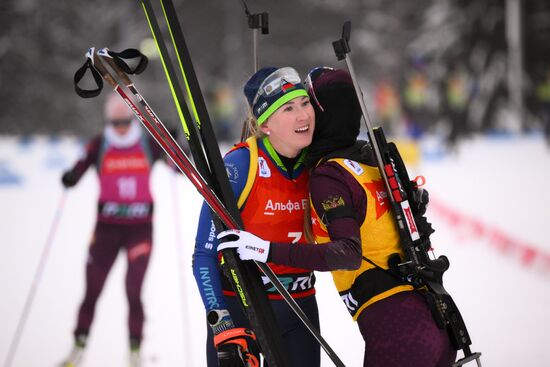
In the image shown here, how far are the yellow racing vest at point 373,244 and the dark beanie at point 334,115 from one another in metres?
0.11

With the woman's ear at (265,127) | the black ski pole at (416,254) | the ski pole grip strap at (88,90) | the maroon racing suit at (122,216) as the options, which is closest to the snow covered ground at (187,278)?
the maroon racing suit at (122,216)

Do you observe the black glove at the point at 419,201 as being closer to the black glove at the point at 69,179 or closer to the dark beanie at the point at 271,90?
the dark beanie at the point at 271,90

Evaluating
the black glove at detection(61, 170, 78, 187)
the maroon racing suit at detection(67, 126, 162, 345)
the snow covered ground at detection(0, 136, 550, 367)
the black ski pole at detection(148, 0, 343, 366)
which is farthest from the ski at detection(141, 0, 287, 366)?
the black glove at detection(61, 170, 78, 187)

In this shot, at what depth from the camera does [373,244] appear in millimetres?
2275

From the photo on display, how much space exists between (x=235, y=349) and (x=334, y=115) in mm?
908

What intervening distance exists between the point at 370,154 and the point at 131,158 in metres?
2.81

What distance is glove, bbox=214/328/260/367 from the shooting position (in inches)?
85.5

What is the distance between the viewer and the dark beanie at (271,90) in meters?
2.42

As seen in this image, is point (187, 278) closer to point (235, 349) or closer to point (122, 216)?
point (122, 216)

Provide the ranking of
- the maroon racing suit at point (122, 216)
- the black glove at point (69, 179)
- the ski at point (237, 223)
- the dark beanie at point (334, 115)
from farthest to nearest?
Answer: 1. the black glove at point (69, 179)
2. the maroon racing suit at point (122, 216)
3. the dark beanie at point (334, 115)
4. the ski at point (237, 223)

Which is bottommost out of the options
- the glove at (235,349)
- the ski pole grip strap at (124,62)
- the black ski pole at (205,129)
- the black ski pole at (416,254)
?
the glove at (235,349)

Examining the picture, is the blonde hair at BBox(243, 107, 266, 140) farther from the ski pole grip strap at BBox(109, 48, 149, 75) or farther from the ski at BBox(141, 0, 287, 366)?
the ski pole grip strap at BBox(109, 48, 149, 75)

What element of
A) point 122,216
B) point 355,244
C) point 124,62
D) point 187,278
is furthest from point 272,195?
point 187,278

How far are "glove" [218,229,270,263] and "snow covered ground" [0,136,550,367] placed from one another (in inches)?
85.9
